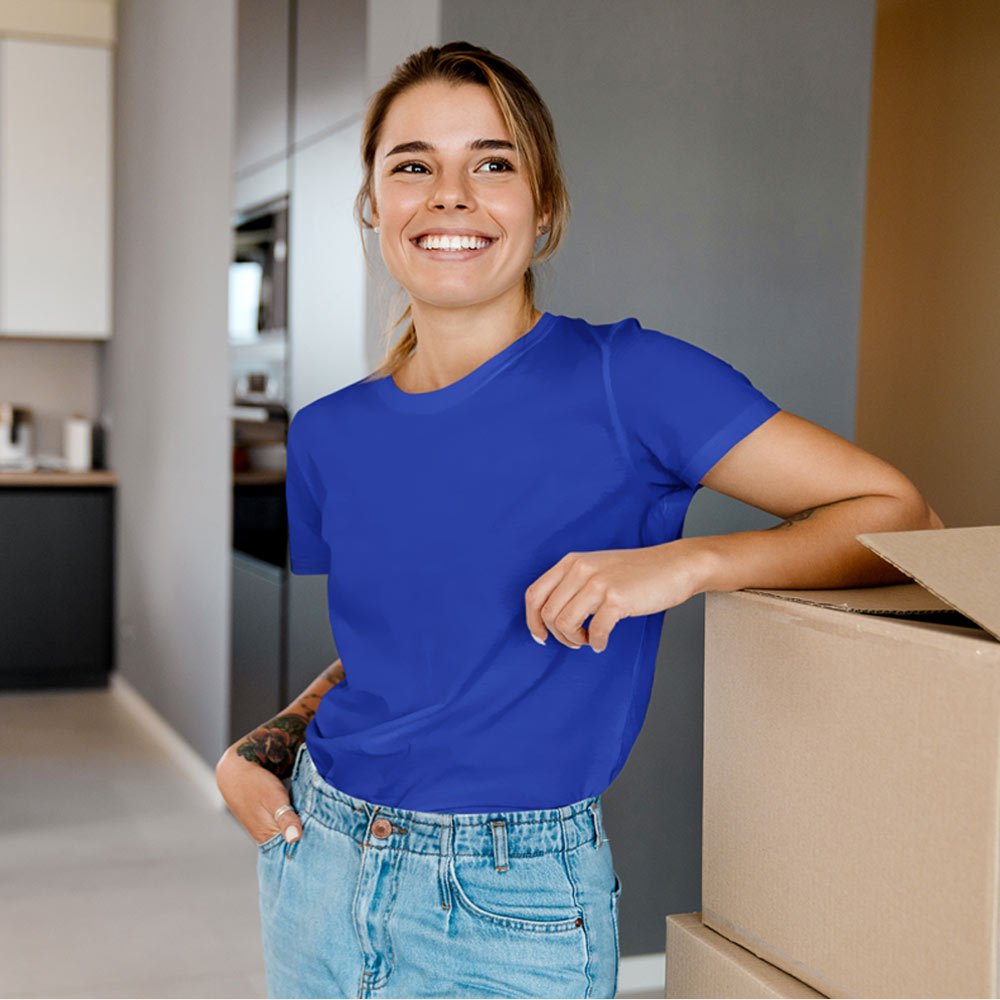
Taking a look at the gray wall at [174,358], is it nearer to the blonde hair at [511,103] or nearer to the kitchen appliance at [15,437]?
the kitchen appliance at [15,437]

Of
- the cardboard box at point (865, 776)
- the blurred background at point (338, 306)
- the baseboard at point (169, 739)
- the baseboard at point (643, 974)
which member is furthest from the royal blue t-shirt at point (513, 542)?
the baseboard at point (169, 739)

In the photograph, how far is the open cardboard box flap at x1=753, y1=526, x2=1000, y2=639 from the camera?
2.52ft

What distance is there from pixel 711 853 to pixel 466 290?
51cm

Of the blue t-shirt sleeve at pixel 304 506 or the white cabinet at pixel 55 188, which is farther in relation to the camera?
the white cabinet at pixel 55 188

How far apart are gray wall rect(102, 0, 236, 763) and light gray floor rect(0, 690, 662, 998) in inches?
9.3

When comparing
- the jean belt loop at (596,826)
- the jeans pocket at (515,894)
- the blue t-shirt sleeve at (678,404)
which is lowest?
the jeans pocket at (515,894)

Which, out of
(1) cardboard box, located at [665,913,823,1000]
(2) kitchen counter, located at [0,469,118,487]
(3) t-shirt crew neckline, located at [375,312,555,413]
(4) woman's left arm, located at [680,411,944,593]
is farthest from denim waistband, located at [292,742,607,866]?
(2) kitchen counter, located at [0,469,118,487]

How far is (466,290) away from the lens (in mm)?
1060

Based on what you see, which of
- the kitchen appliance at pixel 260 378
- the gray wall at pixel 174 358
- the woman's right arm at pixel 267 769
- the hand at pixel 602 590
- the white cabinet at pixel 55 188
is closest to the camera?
the hand at pixel 602 590

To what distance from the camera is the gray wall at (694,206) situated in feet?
7.47

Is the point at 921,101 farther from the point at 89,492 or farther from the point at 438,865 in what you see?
the point at 89,492

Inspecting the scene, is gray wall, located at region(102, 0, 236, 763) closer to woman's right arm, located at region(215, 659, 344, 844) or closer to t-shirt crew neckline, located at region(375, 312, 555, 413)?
woman's right arm, located at region(215, 659, 344, 844)

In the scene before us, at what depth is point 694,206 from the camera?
2.36m

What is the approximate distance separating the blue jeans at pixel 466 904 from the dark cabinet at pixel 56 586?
426cm
